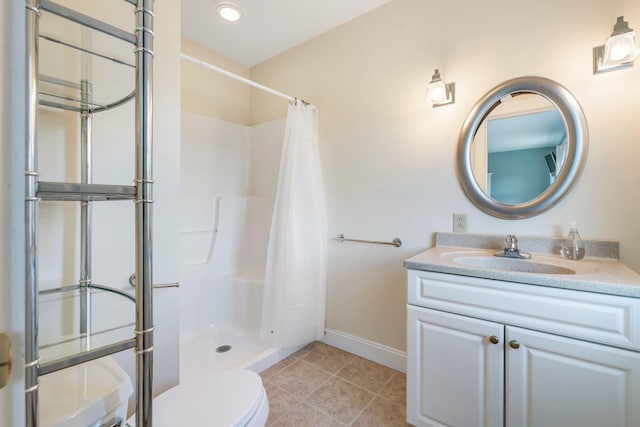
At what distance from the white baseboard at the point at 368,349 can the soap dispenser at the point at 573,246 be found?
113 cm

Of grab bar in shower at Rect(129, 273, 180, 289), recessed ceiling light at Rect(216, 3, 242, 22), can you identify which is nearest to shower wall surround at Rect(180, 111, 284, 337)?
recessed ceiling light at Rect(216, 3, 242, 22)

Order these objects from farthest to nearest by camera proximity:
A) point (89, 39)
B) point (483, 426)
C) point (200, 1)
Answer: point (200, 1) → point (483, 426) → point (89, 39)

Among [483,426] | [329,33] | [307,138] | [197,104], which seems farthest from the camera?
[197,104]

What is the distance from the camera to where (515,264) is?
1.39 metres

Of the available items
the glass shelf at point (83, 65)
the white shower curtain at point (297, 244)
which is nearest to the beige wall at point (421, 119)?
the white shower curtain at point (297, 244)

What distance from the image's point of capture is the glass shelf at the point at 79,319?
0.74m

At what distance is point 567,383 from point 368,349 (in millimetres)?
1246

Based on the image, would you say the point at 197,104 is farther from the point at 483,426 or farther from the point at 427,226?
the point at 483,426

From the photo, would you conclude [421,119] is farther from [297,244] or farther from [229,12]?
[229,12]

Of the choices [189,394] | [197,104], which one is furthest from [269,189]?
[189,394]

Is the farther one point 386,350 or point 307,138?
point 307,138

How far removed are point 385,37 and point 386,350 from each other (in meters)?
2.23

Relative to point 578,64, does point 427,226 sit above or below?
below

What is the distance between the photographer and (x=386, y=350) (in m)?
1.97
